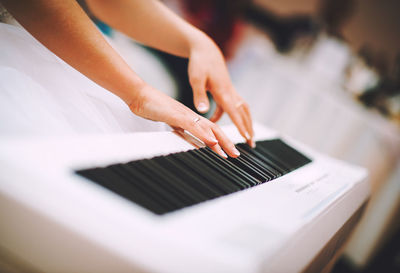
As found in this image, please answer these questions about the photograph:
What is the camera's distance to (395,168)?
64.4 inches

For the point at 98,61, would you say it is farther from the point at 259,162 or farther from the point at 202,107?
the point at 259,162

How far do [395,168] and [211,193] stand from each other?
1727 millimetres

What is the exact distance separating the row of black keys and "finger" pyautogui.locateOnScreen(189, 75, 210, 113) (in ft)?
0.46

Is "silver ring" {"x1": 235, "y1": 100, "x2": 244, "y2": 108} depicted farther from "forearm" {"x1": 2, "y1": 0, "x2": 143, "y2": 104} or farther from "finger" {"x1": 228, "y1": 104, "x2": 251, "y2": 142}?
"forearm" {"x1": 2, "y1": 0, "x2": 143, "y2": 104}

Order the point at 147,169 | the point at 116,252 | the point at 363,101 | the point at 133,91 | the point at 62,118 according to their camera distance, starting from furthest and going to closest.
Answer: the point at 363,101 → the point at 133,91 → the point at 62,118 → the point at 147,169 → the point at 116,252

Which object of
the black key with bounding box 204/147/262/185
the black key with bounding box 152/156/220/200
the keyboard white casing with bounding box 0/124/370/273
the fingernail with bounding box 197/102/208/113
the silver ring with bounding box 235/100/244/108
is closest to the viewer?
the keyboard white casing with bounding box 0/124/370/273

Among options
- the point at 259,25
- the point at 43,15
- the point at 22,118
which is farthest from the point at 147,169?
the point at 259,25

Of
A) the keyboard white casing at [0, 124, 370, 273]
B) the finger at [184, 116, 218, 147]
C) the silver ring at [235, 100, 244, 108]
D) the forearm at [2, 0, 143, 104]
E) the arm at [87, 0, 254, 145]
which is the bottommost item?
the keyboard white casing at [0, 124, 370, 273]

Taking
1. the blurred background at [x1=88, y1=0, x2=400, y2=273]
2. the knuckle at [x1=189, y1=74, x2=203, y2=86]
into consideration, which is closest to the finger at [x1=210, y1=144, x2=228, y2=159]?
the knuckle at [x1=189, y1=74, x2=203, y2=86]

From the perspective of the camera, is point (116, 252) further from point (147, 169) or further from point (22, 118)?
point (22, 118)

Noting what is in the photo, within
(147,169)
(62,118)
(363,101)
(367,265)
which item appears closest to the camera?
(147,169)

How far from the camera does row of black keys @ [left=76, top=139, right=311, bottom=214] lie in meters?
0.28

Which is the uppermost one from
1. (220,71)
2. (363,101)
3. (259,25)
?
(259,25)

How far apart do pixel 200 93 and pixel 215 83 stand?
0.28 feet
